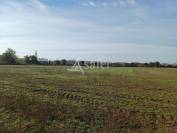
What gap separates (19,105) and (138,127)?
17.6 ft

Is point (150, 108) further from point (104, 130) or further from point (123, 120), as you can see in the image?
point (104, 130)

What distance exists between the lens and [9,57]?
136750 mm

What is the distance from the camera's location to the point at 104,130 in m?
10.9

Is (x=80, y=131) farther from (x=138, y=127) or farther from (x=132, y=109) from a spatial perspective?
(x=132, y=109)

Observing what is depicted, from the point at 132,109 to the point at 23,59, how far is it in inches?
5102

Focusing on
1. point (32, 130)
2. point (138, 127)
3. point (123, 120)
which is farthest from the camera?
point (123, 120)

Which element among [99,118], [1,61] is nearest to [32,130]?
[99,118]

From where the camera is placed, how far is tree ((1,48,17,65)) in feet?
444

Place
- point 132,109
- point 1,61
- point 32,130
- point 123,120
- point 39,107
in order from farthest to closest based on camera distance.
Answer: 1. point 1,61
2. point 132,109
3. point 39,107
4. point 123,120
5. point 32,130

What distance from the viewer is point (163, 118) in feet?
53.2

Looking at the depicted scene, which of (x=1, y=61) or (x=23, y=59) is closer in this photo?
(x=1, y=61)

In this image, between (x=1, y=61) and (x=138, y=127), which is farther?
(x=1, y=61)

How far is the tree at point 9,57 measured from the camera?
13525 cm

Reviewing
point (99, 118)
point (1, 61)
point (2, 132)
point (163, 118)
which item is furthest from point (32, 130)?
point (1, 61)
